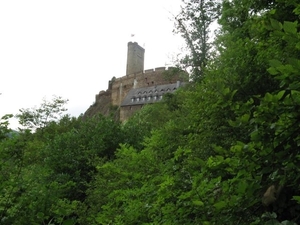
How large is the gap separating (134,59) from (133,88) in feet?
35.6

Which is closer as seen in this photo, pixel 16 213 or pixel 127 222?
pixel 16 213

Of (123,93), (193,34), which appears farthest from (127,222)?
(123,93)

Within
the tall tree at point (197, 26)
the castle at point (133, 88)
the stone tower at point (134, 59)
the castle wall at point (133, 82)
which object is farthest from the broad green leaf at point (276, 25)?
the stone tower at point (134, 59)

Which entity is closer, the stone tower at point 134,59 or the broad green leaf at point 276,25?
the broad green leaf at point 276,25

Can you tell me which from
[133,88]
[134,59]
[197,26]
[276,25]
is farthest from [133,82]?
[276,25]

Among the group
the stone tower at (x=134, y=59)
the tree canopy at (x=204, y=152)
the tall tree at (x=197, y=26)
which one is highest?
the stone tower at (x=134, y=59)

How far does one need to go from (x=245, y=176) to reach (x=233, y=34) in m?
10.7

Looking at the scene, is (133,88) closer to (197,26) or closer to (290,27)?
(197,26)

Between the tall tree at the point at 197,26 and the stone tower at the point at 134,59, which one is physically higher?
the stone tower at the point at 134,59

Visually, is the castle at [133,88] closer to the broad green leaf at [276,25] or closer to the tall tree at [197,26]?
the tall tree at [197,26]

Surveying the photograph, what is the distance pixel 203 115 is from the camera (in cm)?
940

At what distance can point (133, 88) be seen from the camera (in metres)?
59.4

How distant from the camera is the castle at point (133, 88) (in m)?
53.8

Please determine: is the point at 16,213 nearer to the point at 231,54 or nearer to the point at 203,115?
the point at 203,115
